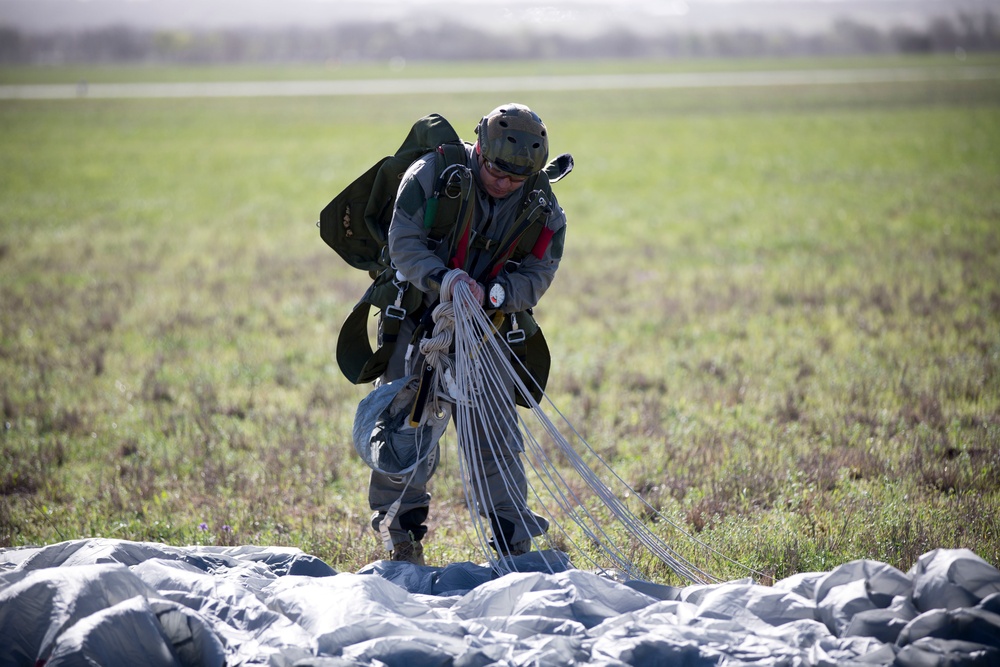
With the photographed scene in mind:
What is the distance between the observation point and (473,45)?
8956cm

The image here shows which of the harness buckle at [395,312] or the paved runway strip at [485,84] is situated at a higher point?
the paved runway strip at [485,84]

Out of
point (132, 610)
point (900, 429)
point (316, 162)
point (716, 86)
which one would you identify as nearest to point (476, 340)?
point (132, 610)

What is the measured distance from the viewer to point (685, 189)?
15719mm

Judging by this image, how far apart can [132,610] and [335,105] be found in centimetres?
3090

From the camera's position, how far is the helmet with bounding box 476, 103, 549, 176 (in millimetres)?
3471

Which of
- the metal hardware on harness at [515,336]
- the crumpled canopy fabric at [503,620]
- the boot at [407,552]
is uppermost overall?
the metal hardware on harness at [515,336]

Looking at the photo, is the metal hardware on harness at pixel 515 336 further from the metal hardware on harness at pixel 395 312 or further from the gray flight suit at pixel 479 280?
the metal hardware on harness at pixel 395 312

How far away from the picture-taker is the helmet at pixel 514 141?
3.47 m

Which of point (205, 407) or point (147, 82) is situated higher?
point (147, 82)

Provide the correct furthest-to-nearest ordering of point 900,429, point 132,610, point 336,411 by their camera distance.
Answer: point 336,411
point 900,429
point 132,610

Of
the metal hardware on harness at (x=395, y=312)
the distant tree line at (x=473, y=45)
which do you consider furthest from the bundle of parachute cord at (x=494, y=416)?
the distant tree line at (x=473, y=45)

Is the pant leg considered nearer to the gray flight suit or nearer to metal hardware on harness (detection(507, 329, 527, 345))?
the gray flight suit

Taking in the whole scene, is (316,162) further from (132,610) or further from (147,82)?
(147,82)

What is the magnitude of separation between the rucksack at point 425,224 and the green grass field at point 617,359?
0.97m
